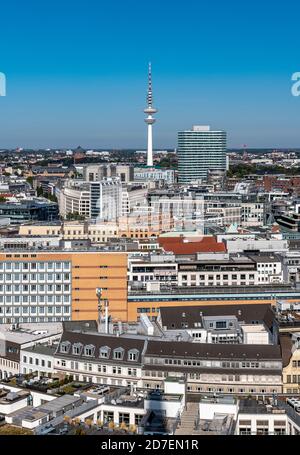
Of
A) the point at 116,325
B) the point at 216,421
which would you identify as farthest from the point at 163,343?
the point at 216,421

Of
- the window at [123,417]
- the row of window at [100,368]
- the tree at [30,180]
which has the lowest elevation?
the row of window at [100,368]

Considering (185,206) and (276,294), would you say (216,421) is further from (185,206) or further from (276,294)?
(185,206)

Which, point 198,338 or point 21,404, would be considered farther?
point 198,338

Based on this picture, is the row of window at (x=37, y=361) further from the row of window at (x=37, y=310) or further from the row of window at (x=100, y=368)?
the row of window at (x=37, y=310)

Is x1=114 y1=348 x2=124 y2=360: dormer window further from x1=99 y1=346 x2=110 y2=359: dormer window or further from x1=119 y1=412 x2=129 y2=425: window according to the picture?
x1=119 y1=412 x2=129 y2=425: window

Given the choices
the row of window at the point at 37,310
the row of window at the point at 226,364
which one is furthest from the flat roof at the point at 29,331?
the row of window at the point at 226,364

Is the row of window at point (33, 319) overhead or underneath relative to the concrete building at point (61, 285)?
underneath
